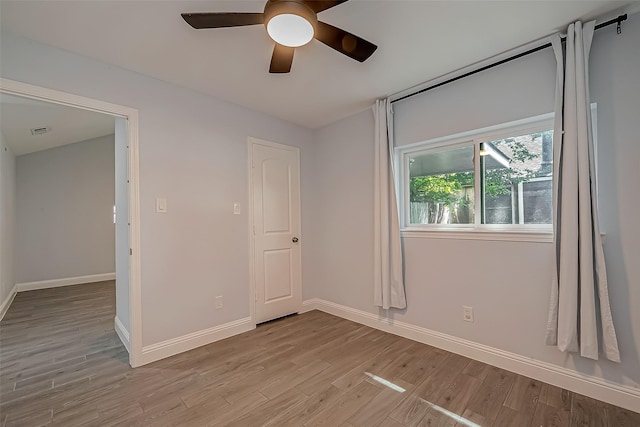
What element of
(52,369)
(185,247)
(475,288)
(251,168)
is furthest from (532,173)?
(52,369)

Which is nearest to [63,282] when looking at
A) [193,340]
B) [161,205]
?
[193,340]

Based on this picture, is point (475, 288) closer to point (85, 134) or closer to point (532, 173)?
point (532, 173)

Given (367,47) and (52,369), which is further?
(52,369)

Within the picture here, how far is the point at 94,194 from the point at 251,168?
15.7ft

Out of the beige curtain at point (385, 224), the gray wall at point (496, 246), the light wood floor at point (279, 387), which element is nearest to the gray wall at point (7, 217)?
the light wood floor at point (279, 387)

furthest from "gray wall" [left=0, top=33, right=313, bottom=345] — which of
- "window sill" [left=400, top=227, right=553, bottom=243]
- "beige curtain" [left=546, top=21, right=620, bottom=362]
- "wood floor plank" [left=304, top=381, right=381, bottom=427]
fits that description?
"beige curtain" [left=546, top=21, right=620, bottom=362]

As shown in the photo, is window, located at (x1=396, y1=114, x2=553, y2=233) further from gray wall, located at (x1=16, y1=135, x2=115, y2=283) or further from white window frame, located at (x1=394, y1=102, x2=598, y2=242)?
gray wall, located at (x1=16, y1=135, x2=115, y2=283)

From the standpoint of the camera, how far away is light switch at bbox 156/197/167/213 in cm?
246

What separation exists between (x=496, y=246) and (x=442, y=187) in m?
0.75

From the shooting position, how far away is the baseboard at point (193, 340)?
7.81ft

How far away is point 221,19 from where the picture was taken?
4.69 feet

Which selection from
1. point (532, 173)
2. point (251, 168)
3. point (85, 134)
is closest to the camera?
point (532, 173)

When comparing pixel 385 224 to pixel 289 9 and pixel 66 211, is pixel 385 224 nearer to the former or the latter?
pixel 289 9

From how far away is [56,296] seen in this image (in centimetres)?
459
